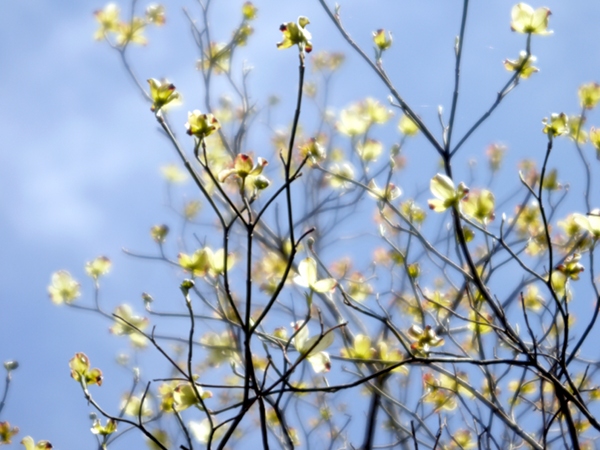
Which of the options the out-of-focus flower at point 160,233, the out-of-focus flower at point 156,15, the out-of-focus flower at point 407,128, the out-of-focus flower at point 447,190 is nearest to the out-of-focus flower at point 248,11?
the out-of-focus flower at point 156,15

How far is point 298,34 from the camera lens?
45.1 inches

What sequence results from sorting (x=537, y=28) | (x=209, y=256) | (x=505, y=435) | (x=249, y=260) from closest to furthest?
(x=249, y=260) → (x=209, y=256) → (x=537, y=28) → (x=505, y=435)

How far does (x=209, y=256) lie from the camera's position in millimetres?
1477

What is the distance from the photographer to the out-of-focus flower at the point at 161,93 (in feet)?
4.01

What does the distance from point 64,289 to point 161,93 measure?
3.90ft

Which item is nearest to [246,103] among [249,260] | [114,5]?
[114,5]

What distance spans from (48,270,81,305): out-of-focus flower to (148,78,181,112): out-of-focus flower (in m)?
1.14

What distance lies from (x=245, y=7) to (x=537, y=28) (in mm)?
1559

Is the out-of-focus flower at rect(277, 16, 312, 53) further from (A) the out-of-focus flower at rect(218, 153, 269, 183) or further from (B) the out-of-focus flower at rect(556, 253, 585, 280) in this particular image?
(B) the out-of-focus flower at rect(556, 253, 585, 280)

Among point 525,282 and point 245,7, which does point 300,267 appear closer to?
point 525,282

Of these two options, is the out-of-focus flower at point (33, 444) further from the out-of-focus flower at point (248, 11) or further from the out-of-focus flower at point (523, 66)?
the out-of-focus flower at point (248, 11)

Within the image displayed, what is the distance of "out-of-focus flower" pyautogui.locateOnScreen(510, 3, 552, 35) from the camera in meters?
1.68

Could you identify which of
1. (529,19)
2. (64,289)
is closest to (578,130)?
(529,19)

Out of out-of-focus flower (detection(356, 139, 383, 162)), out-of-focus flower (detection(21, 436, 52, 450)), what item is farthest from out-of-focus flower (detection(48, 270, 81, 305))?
out-of-focus flower (detection(356, 139, 383, 162))
